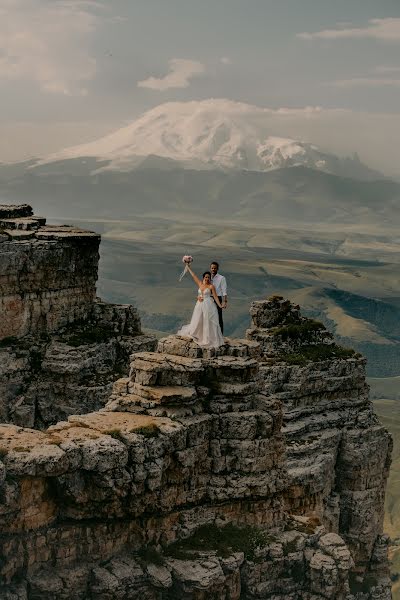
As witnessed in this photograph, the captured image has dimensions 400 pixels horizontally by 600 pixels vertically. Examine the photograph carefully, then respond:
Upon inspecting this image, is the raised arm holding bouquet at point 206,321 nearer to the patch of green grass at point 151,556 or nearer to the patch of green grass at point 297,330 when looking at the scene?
the patch of green grass at point 151,556

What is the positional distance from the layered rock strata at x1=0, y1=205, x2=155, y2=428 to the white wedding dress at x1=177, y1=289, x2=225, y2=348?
16.8m

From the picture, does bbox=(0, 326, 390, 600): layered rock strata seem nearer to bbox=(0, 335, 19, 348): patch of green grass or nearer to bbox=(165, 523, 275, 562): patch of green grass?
bbox=(165, 523, 275, 562): patch of green grass

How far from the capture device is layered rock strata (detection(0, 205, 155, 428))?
64.9 metres

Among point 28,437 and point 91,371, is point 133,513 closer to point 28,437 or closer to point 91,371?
point 28,437

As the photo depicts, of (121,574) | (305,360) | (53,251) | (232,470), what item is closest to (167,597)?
(121,574)

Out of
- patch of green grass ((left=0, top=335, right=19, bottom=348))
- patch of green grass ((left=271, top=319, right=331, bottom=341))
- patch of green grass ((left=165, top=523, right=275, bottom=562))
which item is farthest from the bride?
patch of green grass ((left=271, top=319, right=331, bottom=341))

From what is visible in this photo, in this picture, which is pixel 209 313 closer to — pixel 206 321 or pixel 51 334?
pixel 206 321

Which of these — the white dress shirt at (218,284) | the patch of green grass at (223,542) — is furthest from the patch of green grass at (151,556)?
the white dress shirt at (218,284)

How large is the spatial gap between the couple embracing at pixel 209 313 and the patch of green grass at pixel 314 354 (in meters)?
26.1

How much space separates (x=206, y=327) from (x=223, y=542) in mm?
10225

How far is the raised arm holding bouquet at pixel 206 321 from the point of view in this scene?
49.2 meters

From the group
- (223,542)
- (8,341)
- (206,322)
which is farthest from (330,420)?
(223,542)

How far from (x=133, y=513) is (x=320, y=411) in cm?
3468

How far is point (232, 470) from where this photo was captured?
48125 mm
